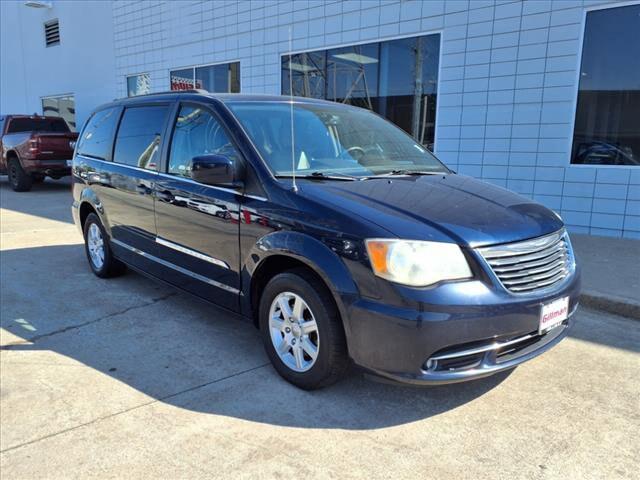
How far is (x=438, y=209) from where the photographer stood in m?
2.87

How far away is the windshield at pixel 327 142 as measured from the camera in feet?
11.3

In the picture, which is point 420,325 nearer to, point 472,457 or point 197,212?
point 472,457

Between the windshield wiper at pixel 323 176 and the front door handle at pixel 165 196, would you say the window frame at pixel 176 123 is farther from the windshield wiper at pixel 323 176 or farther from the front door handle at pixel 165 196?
the windshield wiper at pixel 323 176

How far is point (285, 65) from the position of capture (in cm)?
1059

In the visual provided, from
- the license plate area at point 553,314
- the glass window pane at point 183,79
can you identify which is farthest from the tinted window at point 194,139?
the glass window pane at point 183,79

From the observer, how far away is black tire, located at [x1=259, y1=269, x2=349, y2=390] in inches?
109

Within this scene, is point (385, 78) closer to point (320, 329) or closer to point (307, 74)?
point (307, 74)

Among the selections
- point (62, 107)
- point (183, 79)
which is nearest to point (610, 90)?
point (183, 79)

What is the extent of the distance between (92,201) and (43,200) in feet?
25.7

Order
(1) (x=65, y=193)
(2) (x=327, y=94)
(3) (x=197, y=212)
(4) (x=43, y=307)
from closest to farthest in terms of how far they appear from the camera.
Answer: (3) (x=197, y=212), (4) (x=43, y=307), (2) (x=327, y=94), (1) (x=65, y=193)

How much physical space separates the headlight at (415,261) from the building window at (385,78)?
6.33 metres

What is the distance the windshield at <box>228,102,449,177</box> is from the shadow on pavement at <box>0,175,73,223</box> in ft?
22.5


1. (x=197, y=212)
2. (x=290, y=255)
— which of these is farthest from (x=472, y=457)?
(x=197, y=212)

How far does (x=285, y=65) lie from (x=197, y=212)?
25.4 feet
